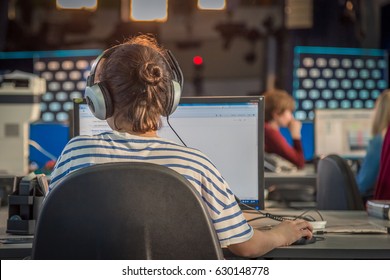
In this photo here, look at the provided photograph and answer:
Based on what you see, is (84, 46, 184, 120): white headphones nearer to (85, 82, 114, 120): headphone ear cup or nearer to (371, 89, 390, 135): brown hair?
(85, 82, 114, 120): headphone ear cup

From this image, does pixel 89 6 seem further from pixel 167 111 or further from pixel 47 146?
pixel 167 111

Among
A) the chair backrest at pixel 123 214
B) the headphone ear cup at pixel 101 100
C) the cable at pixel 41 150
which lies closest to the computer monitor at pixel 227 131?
the headphone ear cup at pixel 101 100

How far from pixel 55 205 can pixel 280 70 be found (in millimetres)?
7038

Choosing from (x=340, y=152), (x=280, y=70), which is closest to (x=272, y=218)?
(x=340, y=152)

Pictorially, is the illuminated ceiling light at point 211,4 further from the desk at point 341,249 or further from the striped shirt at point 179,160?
the striped shirt at point 179,160

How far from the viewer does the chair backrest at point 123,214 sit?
1469 millimetres

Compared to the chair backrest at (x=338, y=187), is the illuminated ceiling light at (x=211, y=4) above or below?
above

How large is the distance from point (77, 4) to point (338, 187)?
18.7 feet

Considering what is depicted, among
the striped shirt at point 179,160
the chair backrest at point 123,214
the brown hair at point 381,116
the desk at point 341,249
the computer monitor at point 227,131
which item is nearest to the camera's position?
the chair backrest at point 123,214

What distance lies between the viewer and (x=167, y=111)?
1.79m

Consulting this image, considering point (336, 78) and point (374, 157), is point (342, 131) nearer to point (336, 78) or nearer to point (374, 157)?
point (374, 157)

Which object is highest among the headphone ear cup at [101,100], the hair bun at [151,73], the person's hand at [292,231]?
the hair bun at [151,73]

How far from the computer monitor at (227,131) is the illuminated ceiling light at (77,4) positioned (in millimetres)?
6011
